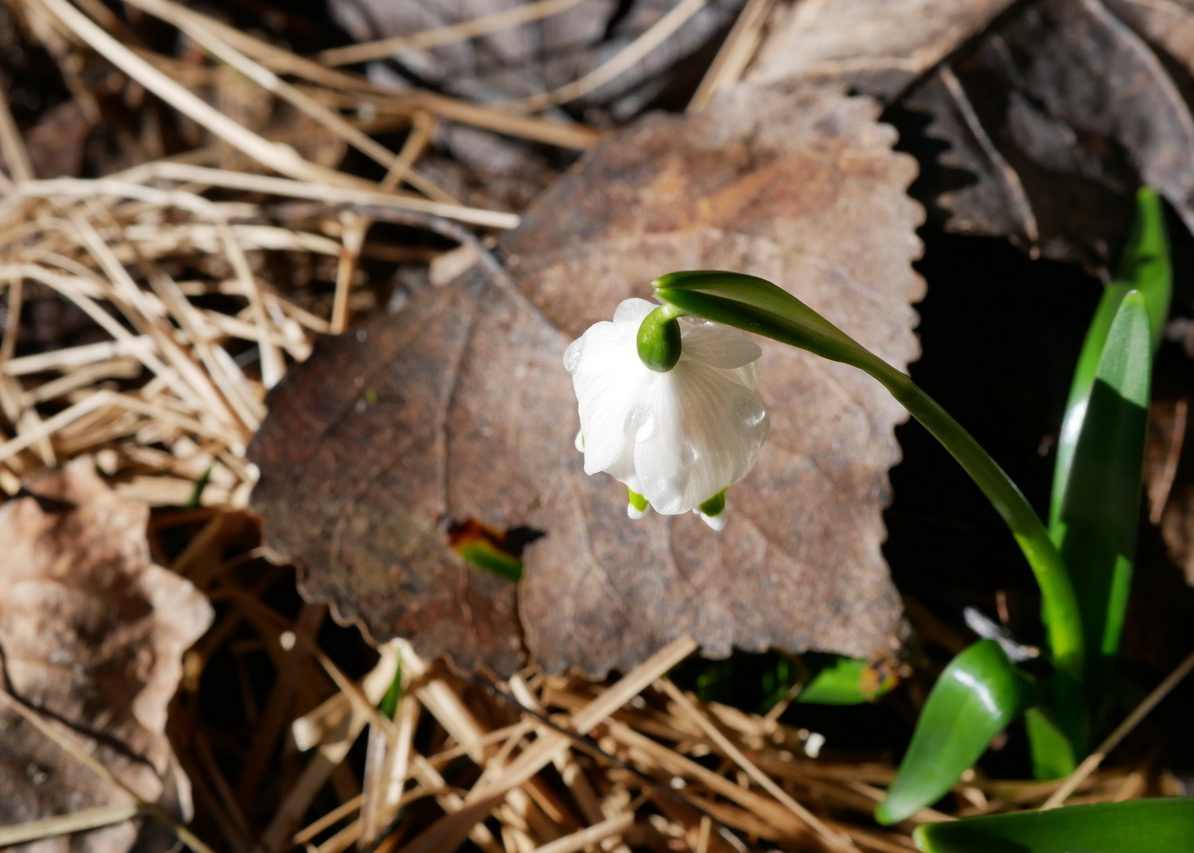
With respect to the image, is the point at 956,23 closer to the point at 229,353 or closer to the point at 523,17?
the point at 523,17

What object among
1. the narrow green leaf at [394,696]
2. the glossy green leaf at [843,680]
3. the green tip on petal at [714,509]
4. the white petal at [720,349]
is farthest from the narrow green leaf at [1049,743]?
the narrow green leaf at [394,696]

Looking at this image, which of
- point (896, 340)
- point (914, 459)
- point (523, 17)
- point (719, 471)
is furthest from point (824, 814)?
point (523, 17)

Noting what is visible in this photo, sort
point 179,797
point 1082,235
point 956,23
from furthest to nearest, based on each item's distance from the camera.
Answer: point 956,23
point 1082,235
point 179,797

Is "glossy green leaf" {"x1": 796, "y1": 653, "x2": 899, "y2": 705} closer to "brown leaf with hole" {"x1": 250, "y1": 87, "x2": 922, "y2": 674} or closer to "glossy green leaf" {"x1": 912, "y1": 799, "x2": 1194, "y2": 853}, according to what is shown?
"brown leaf with hole" {"x1": 250, "y1": 87, "x2": 922, "y2": 674}

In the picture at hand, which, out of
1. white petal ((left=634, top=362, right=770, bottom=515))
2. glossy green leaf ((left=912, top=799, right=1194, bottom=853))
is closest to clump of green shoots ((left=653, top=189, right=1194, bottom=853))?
glossy green leaf ((left=912, top=799, right=1194, bottom=853))

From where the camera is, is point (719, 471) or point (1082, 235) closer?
point (719, 471)

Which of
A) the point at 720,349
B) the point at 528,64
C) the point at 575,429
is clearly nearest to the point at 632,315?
the point at 720,349

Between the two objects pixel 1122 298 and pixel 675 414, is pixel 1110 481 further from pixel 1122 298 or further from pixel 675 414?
pixel 675 414
